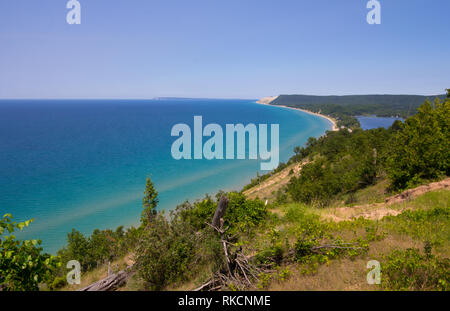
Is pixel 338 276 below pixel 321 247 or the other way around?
below

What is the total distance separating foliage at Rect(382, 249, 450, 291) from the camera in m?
4.40

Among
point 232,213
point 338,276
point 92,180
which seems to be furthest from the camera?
point 92,180

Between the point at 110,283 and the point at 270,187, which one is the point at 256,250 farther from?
the point at 270,187

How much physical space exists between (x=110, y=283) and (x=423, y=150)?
20189 millimetres

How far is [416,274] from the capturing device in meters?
4.66

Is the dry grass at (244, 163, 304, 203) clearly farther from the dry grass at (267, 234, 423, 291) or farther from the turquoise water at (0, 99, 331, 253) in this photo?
the dry grass at (267, 234, 423, 291)

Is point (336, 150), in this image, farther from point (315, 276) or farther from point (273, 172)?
point (315, 276)

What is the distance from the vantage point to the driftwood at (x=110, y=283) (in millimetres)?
6921

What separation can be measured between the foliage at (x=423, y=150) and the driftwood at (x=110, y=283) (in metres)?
17.5

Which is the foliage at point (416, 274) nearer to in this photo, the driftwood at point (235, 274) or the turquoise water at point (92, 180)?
the driftwood at point (235, 274)

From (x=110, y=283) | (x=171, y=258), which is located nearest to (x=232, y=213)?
(x=171, y=258)
